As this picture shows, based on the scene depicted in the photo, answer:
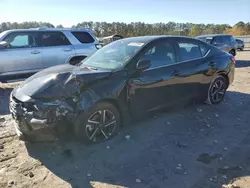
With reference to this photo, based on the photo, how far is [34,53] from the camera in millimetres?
8594

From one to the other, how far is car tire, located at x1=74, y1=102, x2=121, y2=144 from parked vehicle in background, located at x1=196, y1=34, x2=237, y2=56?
13749mm

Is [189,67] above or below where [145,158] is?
above

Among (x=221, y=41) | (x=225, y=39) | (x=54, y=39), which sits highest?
(x=54, y=39)

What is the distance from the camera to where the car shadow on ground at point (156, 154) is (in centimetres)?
341

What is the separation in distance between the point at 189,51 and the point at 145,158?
2756 mm

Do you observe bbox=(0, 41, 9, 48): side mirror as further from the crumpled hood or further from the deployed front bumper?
the deployed front bumper

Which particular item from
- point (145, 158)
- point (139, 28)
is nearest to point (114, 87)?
point (145, 158)

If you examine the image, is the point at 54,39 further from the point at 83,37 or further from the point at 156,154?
the point at 156,154

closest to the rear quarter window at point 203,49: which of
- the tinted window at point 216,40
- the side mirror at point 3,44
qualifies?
the side mirror at point 3,44

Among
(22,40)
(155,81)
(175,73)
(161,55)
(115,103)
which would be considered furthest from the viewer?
(22,40)

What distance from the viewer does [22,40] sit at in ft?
28.0

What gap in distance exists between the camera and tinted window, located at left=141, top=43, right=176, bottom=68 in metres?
4.86

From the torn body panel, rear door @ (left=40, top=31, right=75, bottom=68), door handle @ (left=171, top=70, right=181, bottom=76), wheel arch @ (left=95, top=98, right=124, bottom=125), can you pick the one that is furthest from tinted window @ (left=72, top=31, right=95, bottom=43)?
wheel arch @ (left=95, top=98, right=124, bottom=125)

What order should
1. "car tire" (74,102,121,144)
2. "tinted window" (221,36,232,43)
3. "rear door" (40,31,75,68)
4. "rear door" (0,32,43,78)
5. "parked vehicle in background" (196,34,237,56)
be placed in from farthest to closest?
"tinted window" (221,36,232,43) < "parked vehicle in background" (196,34,237,56) < "rear door" (40,31,75,68) < "rear door" (0,32,43,78) < "car tire" (74,102,121,144)
